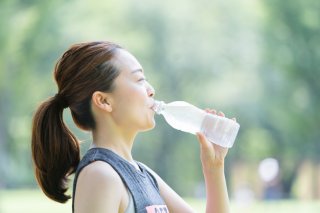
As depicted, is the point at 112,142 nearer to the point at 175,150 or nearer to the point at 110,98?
the point at 110,98

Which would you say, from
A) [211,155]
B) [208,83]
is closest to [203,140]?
[211,155]

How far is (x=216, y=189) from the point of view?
1.49 meters

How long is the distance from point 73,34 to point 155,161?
4.46 meters

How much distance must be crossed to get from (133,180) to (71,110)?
19cm

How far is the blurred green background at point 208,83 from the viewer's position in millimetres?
11742

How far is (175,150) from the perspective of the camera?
16.7m

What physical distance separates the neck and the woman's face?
2 cm

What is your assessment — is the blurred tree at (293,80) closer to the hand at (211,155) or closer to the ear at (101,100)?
the hand at (211,155)

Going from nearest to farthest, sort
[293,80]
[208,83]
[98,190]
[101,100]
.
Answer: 1. [98,190]
2. [101,100]
3. [293,80]
4. [208,83]

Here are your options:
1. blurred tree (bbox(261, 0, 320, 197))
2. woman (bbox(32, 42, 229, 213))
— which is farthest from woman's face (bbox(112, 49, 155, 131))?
blurred tree (bbox(261, 0, 320, 197))

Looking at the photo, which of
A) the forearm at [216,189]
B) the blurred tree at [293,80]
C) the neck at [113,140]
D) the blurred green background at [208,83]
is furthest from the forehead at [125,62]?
the blurred green background at [208,83]

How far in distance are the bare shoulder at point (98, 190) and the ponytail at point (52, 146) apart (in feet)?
0.44

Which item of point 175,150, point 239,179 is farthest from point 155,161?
point 239,179

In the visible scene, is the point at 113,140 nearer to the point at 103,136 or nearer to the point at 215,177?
the point at 103,136
